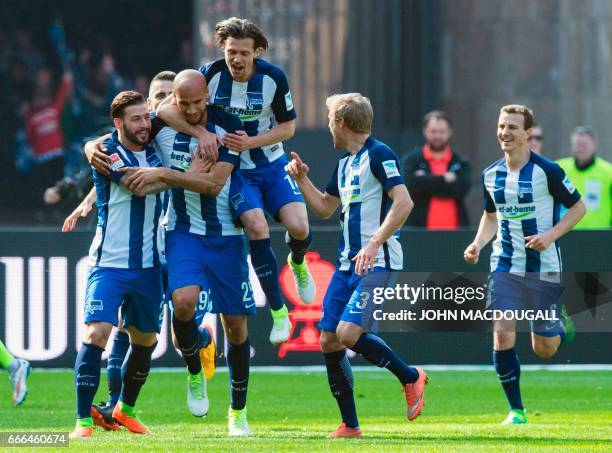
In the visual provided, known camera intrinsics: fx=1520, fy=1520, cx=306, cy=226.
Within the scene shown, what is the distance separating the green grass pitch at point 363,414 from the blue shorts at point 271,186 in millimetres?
1505

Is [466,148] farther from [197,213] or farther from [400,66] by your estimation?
[197,213]

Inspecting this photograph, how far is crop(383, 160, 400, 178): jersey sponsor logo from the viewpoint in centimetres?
948

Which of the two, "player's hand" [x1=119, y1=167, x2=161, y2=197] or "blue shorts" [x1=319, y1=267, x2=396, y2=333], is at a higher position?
"player's hand" [x1=119, y1=167, x2=161, y2=197]

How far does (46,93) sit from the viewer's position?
77.5 feet

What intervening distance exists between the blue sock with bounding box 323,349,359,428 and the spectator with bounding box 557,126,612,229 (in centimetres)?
580

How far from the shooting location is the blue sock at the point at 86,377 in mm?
9281

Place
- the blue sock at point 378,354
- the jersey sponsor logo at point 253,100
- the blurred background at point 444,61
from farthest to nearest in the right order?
the blurred background at point 444,61
the jersey sponsor logo at point 253,100
the blue sock at point 378,354

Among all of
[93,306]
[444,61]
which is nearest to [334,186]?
[93,306]

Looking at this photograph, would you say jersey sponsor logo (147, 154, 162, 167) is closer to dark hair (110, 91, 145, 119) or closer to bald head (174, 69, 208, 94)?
dark hair (110, 91, 145, 119)

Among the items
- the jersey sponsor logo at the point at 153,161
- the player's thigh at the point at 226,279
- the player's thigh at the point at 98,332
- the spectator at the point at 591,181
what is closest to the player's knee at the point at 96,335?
the player's thigh at the point at 98,332

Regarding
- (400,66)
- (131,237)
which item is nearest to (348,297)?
(131,237)

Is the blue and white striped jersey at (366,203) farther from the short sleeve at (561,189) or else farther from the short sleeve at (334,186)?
the short sleeve at (561,189)

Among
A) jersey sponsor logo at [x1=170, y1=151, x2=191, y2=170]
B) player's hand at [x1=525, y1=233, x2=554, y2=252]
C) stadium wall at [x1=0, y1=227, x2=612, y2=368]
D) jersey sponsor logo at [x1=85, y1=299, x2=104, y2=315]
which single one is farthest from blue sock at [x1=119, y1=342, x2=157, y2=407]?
stadium wall at [x1=0, y1=227, x2=612, y2=368]

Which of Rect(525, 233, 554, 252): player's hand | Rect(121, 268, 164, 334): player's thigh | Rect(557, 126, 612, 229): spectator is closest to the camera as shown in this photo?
Rect(121, 268, 164, 334): player's thigh
